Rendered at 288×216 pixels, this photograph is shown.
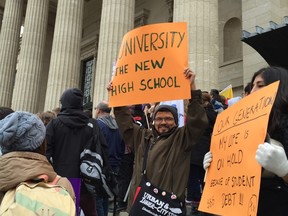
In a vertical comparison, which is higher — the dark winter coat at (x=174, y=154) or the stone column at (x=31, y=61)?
the stone column at (x=31, y=61)

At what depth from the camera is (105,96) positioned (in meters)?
14.1

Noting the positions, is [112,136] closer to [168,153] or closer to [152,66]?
[152,66]

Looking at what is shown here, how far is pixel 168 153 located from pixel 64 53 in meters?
14.7

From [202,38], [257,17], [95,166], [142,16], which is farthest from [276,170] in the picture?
[142,16]

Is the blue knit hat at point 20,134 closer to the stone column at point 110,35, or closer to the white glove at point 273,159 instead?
the white glove at point 273,159

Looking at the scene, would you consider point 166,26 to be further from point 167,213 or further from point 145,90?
point 167,213

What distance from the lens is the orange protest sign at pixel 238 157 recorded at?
91.6 inches

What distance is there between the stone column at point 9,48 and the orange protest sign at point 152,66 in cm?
1941

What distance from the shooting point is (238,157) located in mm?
2535

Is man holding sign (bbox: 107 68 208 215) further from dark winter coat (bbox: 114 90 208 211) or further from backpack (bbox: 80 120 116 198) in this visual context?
backpack (bbox: 80 120 116 198)

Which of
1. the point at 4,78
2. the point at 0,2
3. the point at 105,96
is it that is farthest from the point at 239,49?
the point at 0,2

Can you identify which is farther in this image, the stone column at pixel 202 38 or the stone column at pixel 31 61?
the stone column at pixel 31 61

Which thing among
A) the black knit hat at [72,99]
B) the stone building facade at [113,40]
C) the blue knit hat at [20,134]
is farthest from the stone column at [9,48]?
the blue knit hat at [20,134]

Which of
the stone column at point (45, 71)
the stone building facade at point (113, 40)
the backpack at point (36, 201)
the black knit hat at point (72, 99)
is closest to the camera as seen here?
the backpack at point (36, 201)
